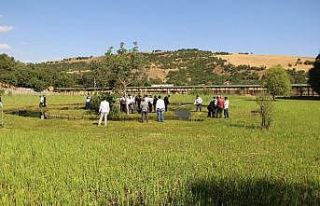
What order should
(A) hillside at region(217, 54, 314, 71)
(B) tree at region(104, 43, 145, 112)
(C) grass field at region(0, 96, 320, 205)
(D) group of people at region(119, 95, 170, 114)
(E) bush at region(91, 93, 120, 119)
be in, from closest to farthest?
(C) grass field at region(0, 96, 320, 205), (E) bush at region(91, 93, 120, 119), (D) group of people at region(119, 95, 170, 114), (B) tree at region(104, 43, 145, 112), (A) hillside at region(217, 54, 314, 71)

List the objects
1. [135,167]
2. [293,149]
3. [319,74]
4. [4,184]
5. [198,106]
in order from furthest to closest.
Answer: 1. [319,74]
2. [198,106]
3. [293,149]
4. [135,167]
5. [4,184]

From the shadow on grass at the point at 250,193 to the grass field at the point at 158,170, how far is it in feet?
0.07

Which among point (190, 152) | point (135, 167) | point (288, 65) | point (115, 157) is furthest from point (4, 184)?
point (288, 65)

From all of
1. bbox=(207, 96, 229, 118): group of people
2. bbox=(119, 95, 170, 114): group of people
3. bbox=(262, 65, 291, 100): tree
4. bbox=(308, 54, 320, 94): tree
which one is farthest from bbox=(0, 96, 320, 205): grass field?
bbox=(308, 54, 320, 94): tree

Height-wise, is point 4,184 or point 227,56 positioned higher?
point 227,56

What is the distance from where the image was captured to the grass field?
9758mm

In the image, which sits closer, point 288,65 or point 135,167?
point 135,167

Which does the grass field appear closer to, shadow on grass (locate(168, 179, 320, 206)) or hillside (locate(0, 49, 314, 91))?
shadow on grass (locate(168, 179, 320, 206))

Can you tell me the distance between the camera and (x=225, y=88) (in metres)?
106

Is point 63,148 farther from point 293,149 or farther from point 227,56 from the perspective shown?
point 227,56

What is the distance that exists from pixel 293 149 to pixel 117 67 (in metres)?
28.4

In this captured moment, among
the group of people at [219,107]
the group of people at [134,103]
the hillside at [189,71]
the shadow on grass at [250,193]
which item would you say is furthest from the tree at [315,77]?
the shadow on grass at [250,193]

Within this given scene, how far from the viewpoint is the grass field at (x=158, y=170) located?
32.0 feet

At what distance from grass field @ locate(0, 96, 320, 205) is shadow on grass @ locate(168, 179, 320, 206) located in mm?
20
